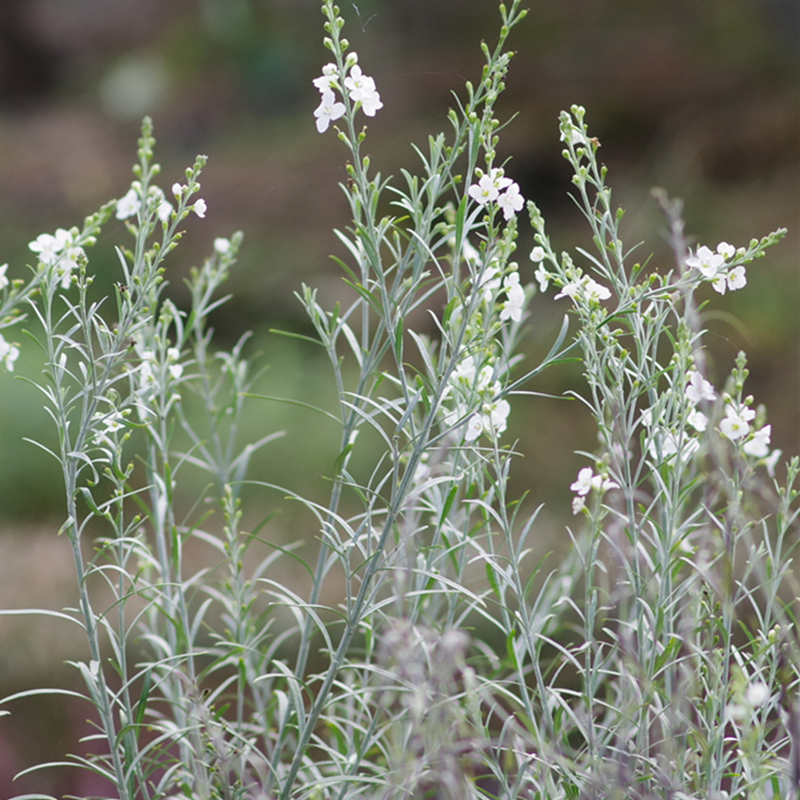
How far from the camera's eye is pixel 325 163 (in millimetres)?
2895

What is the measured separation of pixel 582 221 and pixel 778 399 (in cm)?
84

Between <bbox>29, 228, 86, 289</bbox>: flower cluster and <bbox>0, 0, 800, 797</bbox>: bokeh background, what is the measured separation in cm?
117

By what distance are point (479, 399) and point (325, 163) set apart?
2421mm

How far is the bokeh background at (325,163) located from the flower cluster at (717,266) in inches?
52.2

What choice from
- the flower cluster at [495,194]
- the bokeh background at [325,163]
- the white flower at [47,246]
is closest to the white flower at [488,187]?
the flower cluster at [495,194]

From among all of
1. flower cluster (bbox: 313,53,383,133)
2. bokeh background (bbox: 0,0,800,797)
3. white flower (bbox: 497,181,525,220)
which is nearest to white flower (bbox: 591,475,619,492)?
white flower (bbox: 497,181,525,220)

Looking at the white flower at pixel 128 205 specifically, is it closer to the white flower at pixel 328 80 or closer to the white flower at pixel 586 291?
the white flower at pixel 328 80

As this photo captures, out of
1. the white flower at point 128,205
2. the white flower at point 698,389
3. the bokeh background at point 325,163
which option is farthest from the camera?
the bokeh background at point 325,163

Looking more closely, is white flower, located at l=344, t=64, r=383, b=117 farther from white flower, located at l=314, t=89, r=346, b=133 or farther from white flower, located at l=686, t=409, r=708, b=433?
white flower, located at l=686, t=409, r=708, b=433

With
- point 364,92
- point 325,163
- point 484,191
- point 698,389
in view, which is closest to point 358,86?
point 364,92

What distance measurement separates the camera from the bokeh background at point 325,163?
2273 mm

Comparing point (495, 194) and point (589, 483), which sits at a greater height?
point (495, 194)

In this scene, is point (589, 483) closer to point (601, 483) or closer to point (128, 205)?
point (601, 483)

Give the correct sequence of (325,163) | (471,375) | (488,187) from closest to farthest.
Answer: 1. (488,187)
2. (471,375)
3. (325,163)
